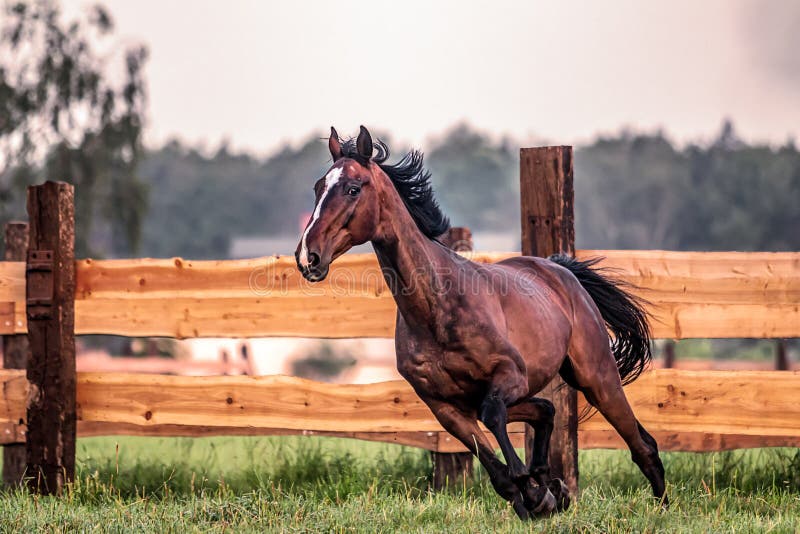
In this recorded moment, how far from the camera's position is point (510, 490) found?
4.94 meters

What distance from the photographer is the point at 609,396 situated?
5.85 metres

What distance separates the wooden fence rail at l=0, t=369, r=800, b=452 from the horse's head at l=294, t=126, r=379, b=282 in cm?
199

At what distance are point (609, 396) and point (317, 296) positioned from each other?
205 centimetres

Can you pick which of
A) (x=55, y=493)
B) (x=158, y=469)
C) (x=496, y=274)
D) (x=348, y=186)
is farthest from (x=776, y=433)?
(x=55, y=493)

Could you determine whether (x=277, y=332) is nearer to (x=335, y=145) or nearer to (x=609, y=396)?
(x=335, y=145)

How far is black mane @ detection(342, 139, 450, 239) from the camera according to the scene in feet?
17.0

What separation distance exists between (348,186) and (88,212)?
2267cm

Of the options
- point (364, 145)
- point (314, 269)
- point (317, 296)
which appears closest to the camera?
point (314, 269)

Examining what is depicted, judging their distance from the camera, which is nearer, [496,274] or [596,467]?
[496,274]

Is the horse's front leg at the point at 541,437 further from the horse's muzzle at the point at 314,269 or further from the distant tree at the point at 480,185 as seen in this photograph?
Result: the distant tree at the point at 480,185

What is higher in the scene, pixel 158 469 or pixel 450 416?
pixel 450 416

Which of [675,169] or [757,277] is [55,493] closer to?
[757,277]

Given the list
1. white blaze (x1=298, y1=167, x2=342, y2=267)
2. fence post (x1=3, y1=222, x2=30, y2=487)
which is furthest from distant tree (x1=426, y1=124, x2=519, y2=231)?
white blaze (x1=298, y1=167, x2=342, y2=267)

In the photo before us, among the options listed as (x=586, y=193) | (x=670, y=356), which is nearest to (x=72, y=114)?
(x=670, y=356)
